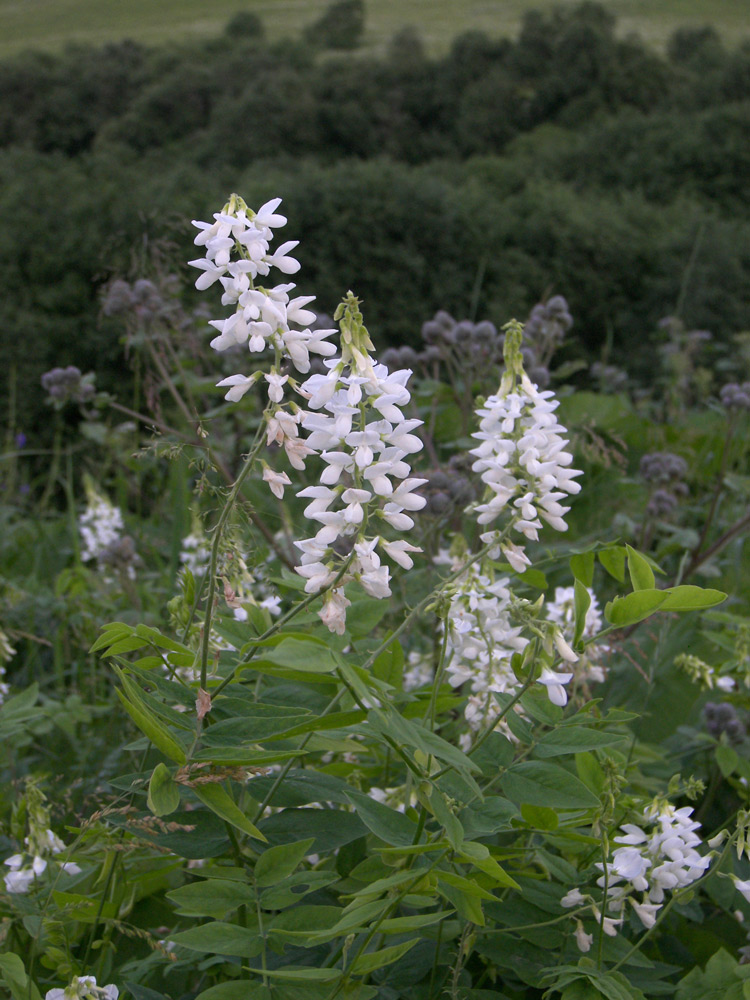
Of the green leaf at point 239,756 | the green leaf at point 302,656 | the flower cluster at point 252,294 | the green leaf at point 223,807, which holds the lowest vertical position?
the green leaf at point 223,807

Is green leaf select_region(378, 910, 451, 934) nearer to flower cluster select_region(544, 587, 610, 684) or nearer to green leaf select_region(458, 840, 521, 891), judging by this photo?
green leaf select_region(458, 840, 521, 891)

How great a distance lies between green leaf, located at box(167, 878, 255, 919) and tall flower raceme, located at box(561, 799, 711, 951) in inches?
14.2

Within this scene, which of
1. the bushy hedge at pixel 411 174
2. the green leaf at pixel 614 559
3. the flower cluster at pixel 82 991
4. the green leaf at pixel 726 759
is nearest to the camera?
the flower cluster at pixel 82 991

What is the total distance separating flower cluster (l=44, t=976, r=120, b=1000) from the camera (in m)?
0.96

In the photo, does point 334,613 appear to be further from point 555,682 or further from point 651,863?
point 651,863

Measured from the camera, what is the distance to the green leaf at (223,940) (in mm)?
806

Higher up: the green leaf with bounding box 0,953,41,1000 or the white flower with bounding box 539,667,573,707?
the white flower with bounding box 539,667,573,707

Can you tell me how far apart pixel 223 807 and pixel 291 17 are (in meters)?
23.4

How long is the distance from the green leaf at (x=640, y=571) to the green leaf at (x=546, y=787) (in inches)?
9.2

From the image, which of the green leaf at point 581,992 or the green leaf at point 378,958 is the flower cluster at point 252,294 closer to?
the green leaf at point 378,958

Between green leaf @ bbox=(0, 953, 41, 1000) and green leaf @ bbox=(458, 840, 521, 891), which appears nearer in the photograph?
green leaf @ bbox=(458, 840, 521, 891)

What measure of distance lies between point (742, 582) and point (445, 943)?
6.60 ft

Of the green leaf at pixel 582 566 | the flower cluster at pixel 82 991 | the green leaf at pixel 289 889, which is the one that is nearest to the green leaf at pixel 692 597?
the green leaf at pixel 582 566

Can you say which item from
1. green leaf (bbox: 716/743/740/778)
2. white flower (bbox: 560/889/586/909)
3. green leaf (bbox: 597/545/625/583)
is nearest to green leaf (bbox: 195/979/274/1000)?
white flower (bbox: 560/889/586/909)
